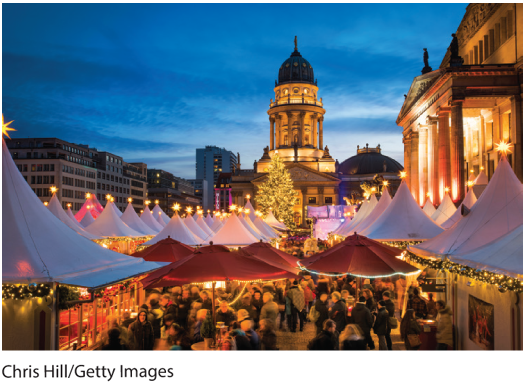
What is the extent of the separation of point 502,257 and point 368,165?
117 meters

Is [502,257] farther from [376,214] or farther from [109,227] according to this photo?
[109,227]

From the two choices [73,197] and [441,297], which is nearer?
[441,297]

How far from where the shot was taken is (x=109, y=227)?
27.6 m

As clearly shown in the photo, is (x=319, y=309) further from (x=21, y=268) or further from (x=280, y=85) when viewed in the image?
(x=280, y=85)

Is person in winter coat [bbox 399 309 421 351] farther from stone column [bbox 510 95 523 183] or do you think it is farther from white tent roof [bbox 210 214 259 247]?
stone column [bbox 510 95 523 183]

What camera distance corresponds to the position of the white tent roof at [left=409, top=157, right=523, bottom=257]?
11.3 metres

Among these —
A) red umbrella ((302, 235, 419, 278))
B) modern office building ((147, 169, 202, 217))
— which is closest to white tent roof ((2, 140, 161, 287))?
red umbrella ((302, 235, 419, 278))

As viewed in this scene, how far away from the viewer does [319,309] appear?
12.9 m

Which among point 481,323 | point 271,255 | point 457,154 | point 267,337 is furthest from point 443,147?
point 267,337

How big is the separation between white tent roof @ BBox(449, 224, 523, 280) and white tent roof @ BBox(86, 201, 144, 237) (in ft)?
67.8

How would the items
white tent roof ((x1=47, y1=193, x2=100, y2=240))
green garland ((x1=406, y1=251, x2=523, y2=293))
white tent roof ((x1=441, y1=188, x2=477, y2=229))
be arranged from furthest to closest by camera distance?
white tent roof ((x1=47, y1=193, x2=100, y2=240))
white tent roof ((x1=441, y1=188, x2=477, y2=229))
green garland ((x1=406, y1=251, x2=523, y2=293))

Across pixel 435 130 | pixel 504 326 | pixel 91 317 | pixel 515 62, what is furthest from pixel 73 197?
pixel 504 326

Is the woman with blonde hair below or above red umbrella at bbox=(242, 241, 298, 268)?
below

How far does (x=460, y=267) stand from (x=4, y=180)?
8.86 meters
